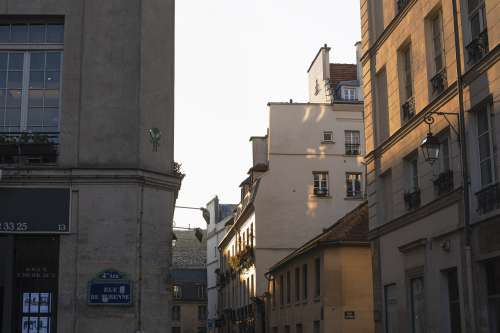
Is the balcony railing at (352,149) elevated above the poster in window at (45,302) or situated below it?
above

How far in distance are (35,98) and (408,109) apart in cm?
1043

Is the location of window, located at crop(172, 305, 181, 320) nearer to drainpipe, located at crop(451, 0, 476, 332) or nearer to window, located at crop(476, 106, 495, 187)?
drainpipe, located at crop(451, 0, 476, 332)

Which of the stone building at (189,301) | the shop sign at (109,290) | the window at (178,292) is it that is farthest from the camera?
the stone building at (189,301)

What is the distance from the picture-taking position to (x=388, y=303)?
82.0 ft

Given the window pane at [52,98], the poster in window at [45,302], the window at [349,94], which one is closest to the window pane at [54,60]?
the window pane at [52,98]

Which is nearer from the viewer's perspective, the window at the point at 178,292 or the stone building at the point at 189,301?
the window at the point at 178,292

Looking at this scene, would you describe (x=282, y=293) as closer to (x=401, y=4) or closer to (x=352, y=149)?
(x=352, y=149)

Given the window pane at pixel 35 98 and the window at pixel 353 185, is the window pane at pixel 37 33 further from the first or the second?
the window at pixel 353 185

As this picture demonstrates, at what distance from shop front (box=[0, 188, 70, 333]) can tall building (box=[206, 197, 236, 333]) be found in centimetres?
5310

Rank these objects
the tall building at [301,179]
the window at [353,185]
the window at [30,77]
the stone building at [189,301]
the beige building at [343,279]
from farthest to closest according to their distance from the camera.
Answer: the stone building at [189,301], the window at [353,185], the tall building at [301,179], the beige building at [343,279], the window at [30,77]

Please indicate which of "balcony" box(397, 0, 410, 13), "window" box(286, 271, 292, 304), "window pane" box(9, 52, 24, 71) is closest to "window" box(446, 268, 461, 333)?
"balcony" box(397, 0, 410, 13)

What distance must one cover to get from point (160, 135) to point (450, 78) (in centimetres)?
726

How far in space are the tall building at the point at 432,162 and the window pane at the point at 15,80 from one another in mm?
9489

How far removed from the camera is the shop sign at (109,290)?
56.4 ft
